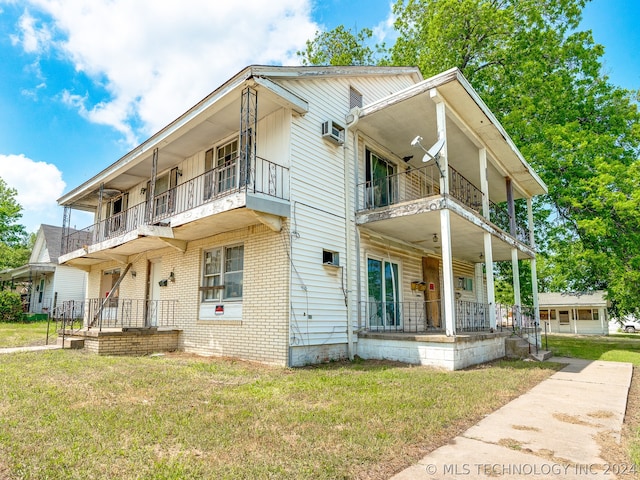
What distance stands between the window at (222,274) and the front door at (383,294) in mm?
3555

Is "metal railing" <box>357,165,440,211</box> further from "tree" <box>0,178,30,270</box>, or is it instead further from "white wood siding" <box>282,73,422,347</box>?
"tree" <box>0,178,30,270</box>

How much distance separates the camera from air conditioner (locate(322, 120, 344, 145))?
993 centimetres

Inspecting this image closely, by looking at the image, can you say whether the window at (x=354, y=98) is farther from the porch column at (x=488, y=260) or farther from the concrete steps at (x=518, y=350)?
the concrete steps at (x=518, y=350)

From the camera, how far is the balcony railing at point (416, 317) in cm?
1105

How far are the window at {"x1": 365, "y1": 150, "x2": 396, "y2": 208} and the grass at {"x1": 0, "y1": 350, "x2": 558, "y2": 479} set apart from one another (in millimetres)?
5228

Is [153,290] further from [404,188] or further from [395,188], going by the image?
[404,188]

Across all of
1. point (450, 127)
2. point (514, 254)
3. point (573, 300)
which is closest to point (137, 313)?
point (450, 127)

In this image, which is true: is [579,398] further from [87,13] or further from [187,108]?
[87,13]

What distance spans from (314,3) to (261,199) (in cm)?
1141

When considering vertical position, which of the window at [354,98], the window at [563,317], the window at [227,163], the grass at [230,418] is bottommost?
the window at [563,317]

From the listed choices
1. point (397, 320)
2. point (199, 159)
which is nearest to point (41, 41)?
point (199, 159)

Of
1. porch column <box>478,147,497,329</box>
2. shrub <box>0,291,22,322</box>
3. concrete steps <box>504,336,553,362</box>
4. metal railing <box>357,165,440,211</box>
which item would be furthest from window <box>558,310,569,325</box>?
shrub <box>0,291,22,322</box>

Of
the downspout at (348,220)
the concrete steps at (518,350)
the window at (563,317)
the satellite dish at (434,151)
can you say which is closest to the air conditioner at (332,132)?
the downspout at (348,220)

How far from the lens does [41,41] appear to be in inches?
498
